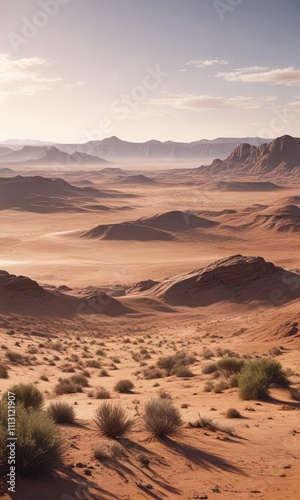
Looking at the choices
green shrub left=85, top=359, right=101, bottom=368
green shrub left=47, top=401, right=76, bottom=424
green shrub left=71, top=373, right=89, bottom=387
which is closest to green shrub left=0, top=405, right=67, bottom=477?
green shrub left=47, top=401, right=76, bottom=424

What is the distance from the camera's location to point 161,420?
25.7 ft

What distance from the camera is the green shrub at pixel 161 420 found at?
309 inches

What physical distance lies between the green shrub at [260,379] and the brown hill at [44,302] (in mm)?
18612

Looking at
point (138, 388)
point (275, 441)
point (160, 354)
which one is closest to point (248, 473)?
point (275, 441)

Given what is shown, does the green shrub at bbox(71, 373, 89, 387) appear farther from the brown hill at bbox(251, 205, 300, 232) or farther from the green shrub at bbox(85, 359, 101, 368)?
the brown hill at bbox(251, 205, 300, 232)

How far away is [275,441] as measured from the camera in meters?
8.20

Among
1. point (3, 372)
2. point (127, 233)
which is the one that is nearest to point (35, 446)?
point (3, 372)

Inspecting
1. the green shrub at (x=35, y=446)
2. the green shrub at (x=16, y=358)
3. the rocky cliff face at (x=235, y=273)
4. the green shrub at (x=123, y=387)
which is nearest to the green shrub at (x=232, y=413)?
the green shrub at (x=35, y=446)

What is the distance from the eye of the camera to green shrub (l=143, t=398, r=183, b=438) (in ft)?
25.7

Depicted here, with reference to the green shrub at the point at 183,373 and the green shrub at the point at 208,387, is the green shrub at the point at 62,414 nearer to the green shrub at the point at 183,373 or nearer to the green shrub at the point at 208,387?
the green shrub at the point at 208,387

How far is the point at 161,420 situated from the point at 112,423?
769 millimetres

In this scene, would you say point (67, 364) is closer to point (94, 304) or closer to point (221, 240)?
point (94, 304)

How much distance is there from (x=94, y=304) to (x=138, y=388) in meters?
18.3

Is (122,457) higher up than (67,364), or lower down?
higher up
